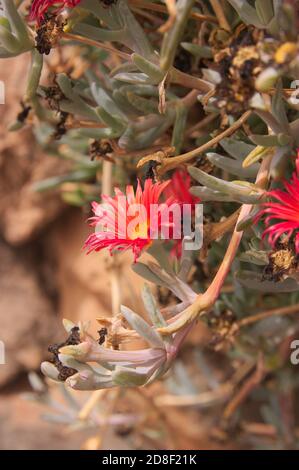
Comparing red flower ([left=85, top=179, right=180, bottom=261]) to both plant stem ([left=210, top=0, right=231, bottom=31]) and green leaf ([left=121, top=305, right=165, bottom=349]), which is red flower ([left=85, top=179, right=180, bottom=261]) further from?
plant stem ([left=210, top=0, right=231, bottom=31])

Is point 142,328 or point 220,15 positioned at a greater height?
point 220,15

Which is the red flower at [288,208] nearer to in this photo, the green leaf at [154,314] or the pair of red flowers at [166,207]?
the pair of red flowers at [166,207]

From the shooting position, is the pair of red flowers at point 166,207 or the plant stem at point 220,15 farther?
the plant stem at point 220,15

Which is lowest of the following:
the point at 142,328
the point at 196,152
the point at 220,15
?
the point at 142,328

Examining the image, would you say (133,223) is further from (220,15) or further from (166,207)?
(220,15)

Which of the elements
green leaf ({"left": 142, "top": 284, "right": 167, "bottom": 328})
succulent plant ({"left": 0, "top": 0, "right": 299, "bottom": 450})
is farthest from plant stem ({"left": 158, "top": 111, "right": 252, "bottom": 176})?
green leaf ({"left": 142, "top": 284, "right": 167, "bottom": 328})

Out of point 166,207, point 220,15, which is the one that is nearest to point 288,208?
point 166,207

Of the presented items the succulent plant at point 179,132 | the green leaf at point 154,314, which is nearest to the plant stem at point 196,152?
the succulent plant at point 179,132

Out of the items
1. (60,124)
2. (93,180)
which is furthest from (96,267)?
(60,124)

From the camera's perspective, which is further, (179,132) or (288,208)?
(179,132)

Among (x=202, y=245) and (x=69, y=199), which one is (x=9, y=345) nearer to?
(x=69, y=199)
